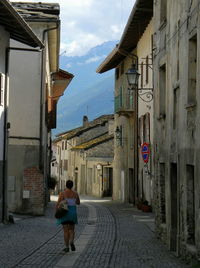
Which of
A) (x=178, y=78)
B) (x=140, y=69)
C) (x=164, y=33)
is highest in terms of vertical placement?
(x=140, y=69)

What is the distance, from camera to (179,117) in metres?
12.2

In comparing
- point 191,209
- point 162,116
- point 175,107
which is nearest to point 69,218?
point 191,209

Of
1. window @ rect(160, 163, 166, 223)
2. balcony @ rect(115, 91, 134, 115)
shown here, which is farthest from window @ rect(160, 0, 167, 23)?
balcony @ rect(115, 91, 134, 115)

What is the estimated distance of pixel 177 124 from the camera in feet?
40.9

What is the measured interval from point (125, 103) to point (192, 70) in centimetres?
2249

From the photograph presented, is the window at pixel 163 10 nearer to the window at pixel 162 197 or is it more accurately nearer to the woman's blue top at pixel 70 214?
the window at pixel 162 197

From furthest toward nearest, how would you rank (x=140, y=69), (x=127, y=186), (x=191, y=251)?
(x=127, y=186) → (x=140, y=69) → (x=191, y=251)

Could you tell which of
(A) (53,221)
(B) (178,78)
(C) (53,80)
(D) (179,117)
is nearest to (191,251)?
(D) (179,117)

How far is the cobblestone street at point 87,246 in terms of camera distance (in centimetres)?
1043

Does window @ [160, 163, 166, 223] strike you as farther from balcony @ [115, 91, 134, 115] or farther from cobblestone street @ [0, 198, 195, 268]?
balcony @ [115, 91, 134, 115]

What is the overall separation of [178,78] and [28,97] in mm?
11060

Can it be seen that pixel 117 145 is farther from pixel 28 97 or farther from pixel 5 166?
pixel 5 166

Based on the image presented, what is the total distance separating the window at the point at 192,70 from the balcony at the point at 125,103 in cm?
1976

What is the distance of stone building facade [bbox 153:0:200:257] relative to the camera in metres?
10.7
